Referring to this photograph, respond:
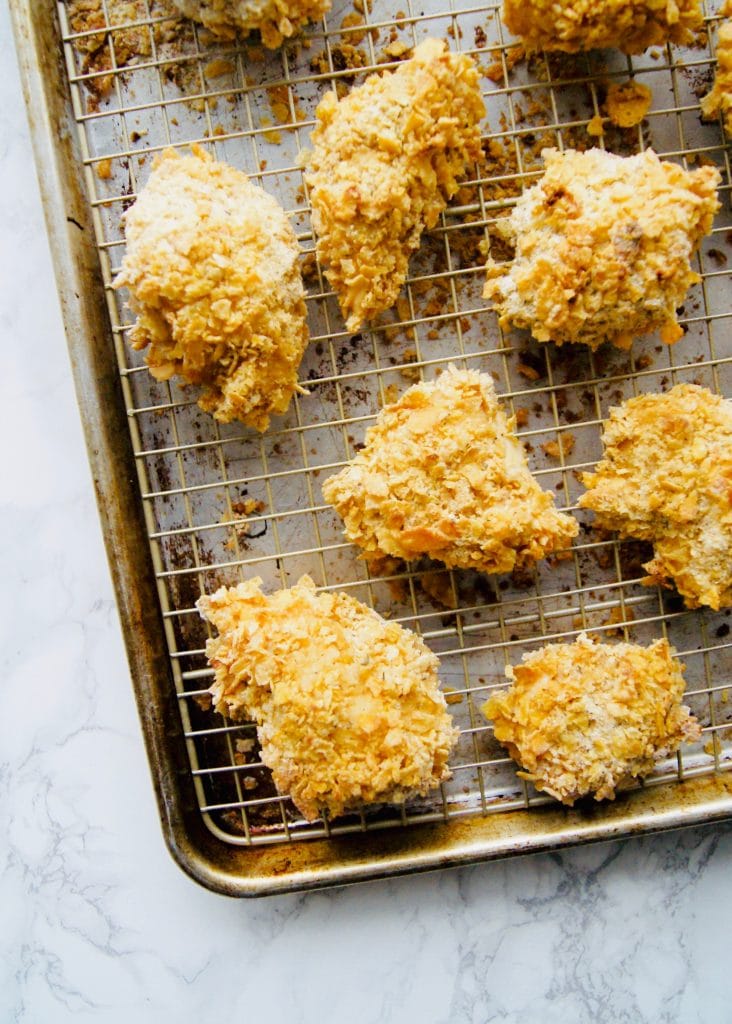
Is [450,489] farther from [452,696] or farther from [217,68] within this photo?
[217,68]

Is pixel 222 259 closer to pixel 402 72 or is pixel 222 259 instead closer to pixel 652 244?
pixel 402 72

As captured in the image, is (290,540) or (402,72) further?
(290,540)

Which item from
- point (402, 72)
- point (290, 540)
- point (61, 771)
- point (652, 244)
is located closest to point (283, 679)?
point (290, 540)

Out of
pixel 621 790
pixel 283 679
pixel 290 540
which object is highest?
pixel 290 540

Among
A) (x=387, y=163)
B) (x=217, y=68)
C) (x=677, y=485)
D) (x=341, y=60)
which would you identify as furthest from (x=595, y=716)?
(x=217, y=68)

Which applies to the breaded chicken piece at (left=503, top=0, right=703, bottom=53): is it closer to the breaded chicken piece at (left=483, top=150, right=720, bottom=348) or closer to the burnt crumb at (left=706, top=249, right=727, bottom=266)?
the breaded chicken piece at (left=483, top=150, right=720, bottom=348)
